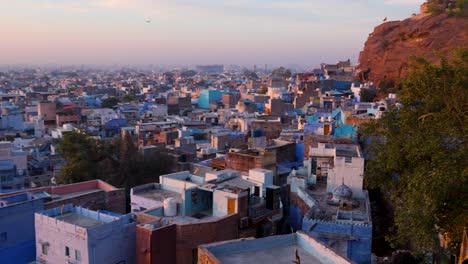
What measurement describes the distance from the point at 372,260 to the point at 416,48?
2813 cm

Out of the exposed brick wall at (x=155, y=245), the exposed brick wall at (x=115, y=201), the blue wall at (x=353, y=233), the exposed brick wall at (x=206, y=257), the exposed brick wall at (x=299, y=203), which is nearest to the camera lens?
the exposed brick wall at (x=206, y=257)

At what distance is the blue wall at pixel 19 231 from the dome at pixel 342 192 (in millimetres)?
8701

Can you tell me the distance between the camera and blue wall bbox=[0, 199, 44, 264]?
12.7 meters

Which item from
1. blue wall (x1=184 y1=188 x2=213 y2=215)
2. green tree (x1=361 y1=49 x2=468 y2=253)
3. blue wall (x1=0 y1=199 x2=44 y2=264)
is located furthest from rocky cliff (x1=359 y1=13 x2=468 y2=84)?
blue wall (x1=0 y1=199 x2=44 y2=264)

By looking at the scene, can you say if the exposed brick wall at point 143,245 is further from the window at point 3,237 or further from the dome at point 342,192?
the dome at point 342,192

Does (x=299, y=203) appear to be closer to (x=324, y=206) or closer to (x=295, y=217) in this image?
(x=295, y=217)

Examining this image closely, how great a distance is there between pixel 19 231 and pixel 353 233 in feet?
29.9

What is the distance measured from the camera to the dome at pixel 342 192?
553 inches

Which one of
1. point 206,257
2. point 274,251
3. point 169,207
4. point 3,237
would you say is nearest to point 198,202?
point 169,207

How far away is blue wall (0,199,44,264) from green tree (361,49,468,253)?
941cm

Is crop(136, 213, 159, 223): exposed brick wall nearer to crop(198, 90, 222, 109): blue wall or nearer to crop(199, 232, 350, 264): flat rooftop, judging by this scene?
crop(199, 232, 350, 264): flat rooftop

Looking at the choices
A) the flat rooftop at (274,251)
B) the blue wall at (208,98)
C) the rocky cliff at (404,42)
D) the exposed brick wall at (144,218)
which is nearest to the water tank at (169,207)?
the exposed brick wall at (144,218)

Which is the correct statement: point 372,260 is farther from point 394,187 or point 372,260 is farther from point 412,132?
point 412,132

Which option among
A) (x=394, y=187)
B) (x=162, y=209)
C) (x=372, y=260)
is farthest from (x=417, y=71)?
(x=162, y=209)
